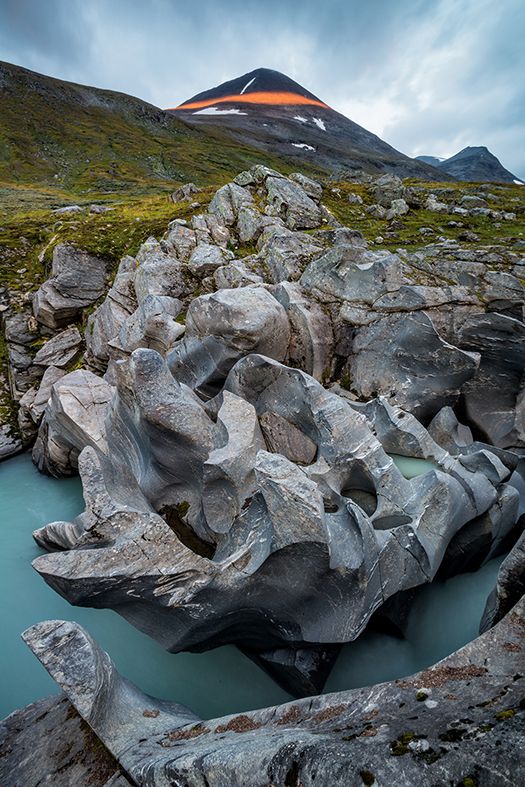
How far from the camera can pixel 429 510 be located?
10844 millimetres

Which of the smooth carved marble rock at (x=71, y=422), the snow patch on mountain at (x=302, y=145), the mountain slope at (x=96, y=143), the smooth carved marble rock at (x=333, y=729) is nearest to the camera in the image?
the smooth carved marble rock at (x=333, y=729)

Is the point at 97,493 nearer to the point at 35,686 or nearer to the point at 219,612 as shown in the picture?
the point at 219,612

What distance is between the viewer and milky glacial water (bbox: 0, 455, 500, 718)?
10.5 meters

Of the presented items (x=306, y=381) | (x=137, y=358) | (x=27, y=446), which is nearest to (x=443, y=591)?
(x=306, y=381)

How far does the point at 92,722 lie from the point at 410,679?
17.2 feet

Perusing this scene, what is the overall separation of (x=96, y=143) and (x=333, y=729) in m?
142

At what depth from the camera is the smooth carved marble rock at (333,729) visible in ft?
13.1

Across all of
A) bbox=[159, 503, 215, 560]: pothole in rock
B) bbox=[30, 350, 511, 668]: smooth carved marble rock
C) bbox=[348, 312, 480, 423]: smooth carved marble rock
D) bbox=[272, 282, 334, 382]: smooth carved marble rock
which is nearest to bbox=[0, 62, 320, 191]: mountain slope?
bbox=[272, 282, 334, 382]: smooth carved marble rock

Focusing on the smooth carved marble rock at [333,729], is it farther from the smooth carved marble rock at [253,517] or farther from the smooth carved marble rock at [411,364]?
the smooth carved marble rock at [411,364]

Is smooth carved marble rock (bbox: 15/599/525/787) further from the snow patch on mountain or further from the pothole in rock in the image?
the snow patch on mountain

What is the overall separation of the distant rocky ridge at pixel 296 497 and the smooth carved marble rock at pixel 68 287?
449 cm

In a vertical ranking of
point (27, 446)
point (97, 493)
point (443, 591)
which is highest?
point (27, 446)

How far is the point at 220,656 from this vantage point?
11.6 metres

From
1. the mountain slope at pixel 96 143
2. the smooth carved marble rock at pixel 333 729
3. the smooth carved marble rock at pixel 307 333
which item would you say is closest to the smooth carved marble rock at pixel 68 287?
the smooth carved marble rock at pixel 307 333
